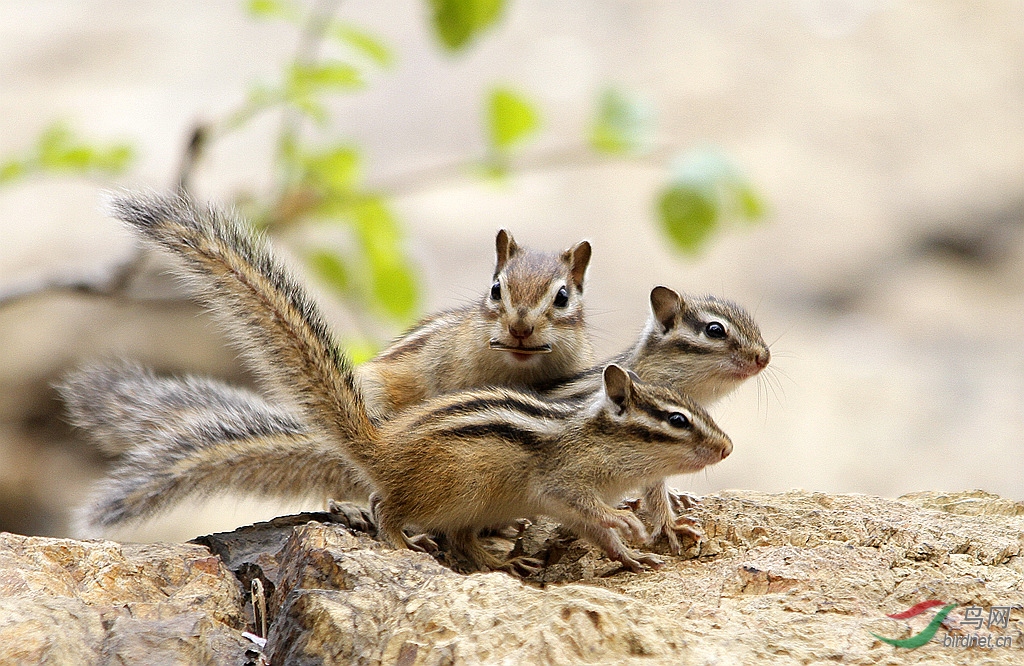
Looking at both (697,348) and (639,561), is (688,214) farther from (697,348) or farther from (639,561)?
(639,561)

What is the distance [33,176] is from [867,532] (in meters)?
3.18

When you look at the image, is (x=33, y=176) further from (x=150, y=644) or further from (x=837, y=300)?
(x=837, y=300)

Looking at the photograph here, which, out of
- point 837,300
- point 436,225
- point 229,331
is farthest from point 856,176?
point 229,331

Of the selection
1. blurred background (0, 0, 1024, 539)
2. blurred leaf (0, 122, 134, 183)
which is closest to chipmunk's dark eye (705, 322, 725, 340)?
blurred leaf (0, 122, 134, 183)

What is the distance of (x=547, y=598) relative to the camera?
95.6 inches

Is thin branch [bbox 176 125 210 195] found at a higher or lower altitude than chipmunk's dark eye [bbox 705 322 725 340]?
lower

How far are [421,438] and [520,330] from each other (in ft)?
1.80

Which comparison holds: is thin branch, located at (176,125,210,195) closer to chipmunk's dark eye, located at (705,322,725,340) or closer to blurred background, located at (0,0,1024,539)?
chipmunk's dark eye, located at (705,322,725,340)

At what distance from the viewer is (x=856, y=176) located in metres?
10.3

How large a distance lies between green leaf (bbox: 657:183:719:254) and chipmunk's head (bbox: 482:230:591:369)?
36 cm

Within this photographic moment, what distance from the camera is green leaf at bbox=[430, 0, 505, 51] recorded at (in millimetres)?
3531

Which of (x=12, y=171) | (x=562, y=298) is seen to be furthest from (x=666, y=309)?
(x=12, y=171)

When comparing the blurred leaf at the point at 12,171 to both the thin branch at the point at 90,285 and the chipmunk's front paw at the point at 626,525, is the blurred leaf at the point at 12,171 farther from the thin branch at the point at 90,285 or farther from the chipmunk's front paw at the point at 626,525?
the chipmunk's front paw at the point at 626,525

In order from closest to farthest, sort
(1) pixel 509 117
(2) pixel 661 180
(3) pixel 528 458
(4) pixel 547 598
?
1. (4) pixel 547 598
2. (3) pixel 528 458
3. (1) pixel 509 117
4. (2) pixel 661 180
